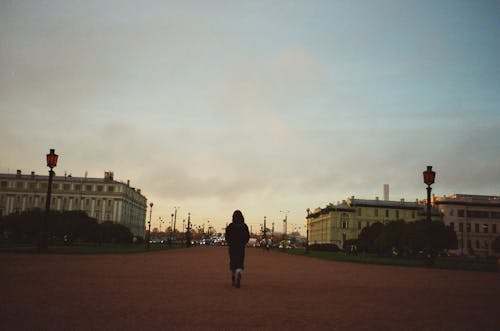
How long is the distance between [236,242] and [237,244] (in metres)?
0.06

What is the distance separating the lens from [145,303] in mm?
8633

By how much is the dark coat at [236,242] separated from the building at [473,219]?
111255mm

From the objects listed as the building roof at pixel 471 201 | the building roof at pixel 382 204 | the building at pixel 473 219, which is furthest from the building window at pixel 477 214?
the building roof at pixel 382 204

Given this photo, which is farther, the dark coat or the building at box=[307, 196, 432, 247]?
the building at box=[307, 196, 432, 247]

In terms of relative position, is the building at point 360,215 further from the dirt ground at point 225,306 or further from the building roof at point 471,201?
the dirt ground at point 225,306

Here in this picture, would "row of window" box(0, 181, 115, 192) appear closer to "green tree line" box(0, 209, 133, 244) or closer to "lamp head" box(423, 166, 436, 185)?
"green tree line" box(0, 209, 133, 244)

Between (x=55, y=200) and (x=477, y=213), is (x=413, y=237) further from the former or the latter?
(x=55, y=200)

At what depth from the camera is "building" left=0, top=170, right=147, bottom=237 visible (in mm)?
121375

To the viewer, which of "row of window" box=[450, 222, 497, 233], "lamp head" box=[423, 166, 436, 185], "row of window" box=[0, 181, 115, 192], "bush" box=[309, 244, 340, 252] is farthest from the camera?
"row of window" box=[0, 181, 115, 192]

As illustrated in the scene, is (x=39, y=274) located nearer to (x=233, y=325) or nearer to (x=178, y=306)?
(x=178, y=306)

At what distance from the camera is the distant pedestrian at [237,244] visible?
12086 mm

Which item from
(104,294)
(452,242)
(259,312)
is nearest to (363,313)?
(259,312)

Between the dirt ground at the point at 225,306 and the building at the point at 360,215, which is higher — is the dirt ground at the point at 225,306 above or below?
below

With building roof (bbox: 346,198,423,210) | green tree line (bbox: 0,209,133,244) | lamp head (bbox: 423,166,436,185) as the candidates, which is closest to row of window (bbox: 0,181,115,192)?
green tree line (bbox: 0,209,133,244)
